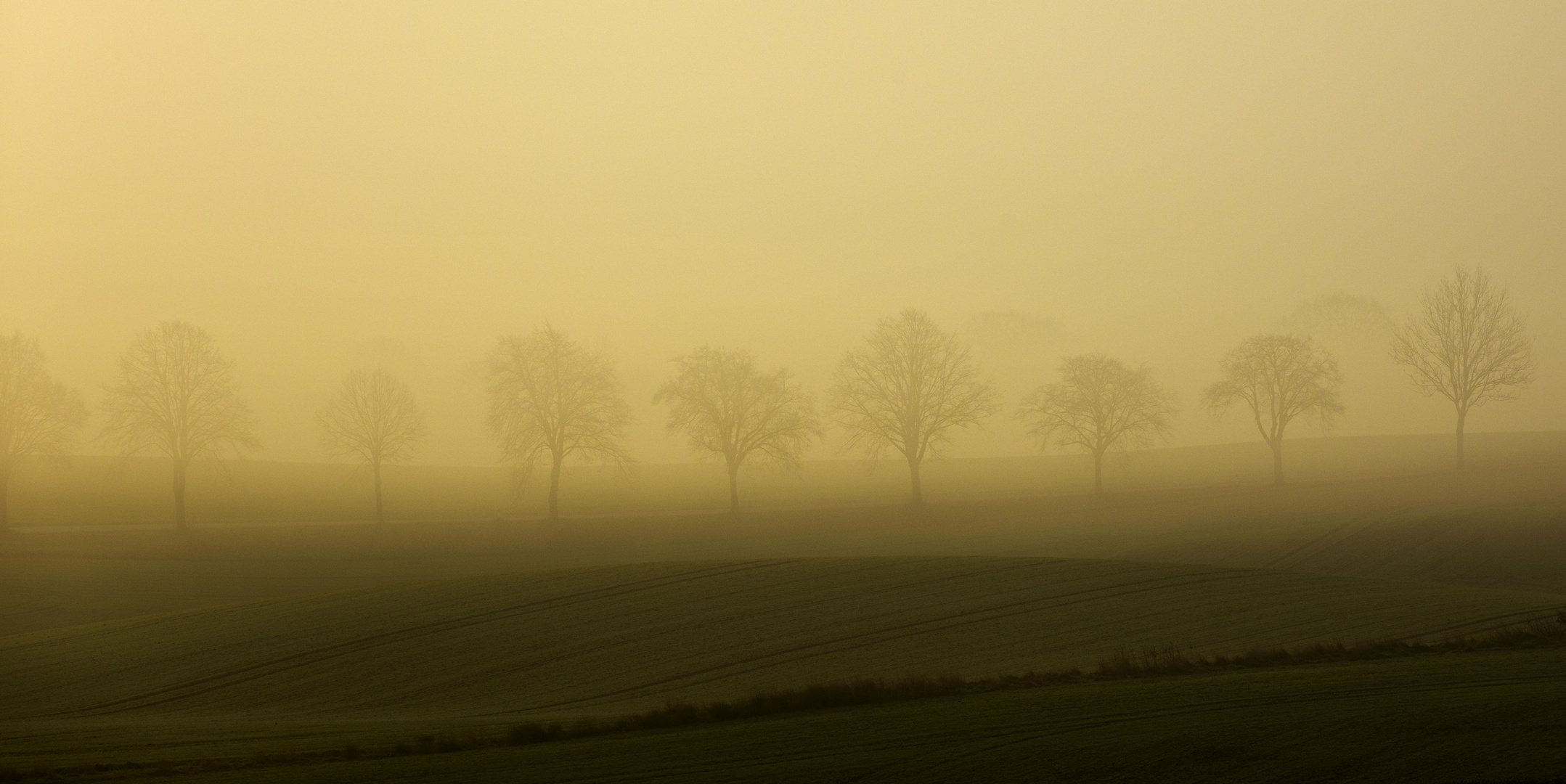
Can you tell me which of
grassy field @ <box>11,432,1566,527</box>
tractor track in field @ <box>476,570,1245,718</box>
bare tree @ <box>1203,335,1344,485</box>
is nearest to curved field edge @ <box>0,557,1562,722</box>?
tractor track in field @ <box>476,570,1245,718</box>

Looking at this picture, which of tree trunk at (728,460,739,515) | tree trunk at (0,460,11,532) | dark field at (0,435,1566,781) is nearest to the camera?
dark field at (0,435,1566,781)

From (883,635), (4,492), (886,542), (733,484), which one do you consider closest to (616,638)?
(883,635)

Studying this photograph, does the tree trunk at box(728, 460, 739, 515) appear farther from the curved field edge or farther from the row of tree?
the curved field edge

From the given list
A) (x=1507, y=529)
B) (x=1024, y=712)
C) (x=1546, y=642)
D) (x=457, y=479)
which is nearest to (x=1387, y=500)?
(x=1507, y=529)

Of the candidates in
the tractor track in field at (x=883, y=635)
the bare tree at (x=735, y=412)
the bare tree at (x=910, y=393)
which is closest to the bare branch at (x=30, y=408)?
the bare tree at (x=735, y=412)

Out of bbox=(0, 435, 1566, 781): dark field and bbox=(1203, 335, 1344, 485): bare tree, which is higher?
bbox=(1203, 335, 1344, 485): bare tree

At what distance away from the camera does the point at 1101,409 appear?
60094 mm

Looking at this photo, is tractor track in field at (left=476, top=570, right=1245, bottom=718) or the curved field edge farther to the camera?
the curved field edge

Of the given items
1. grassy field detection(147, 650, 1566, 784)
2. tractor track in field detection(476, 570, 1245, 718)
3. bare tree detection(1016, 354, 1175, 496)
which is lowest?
tractor track in field detection(476, 570, 1245, 718)

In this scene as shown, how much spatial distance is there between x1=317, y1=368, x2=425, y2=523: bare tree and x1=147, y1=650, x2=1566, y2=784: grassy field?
5168 centimetres

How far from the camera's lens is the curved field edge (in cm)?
1822

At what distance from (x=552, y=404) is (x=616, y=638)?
1390 inches

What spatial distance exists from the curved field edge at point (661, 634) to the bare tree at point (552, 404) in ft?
87.5

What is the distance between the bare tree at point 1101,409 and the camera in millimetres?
59500
